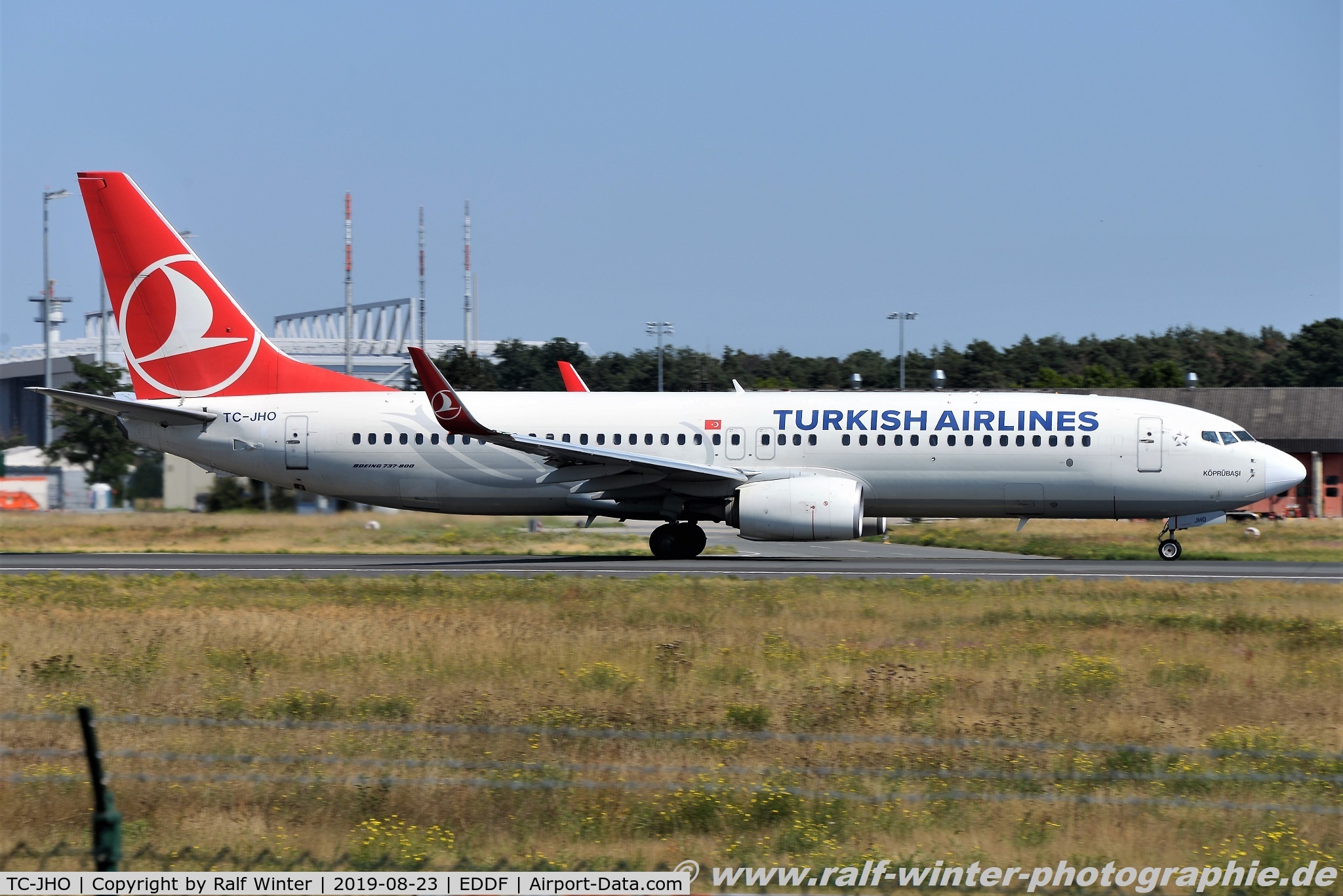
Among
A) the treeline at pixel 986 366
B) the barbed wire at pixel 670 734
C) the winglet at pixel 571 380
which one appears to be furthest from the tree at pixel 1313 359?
the barbed wire at pixel 670 734

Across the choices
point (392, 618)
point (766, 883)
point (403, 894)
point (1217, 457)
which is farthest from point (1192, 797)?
point (1217, 457)

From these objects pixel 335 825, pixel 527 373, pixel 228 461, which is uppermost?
pixel 527 373

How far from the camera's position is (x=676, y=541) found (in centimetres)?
2883

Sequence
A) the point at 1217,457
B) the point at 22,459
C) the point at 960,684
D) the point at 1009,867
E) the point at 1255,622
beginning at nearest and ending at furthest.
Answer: the point at 1009,867 < the point at 960,684 < the point at 1255,622 < the point at 1217,457 < the point at 22,459

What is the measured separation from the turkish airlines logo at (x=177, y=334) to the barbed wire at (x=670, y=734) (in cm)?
1850

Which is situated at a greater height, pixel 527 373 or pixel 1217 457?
pixel 527 373

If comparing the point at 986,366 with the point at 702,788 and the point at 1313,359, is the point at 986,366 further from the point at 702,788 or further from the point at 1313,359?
the point at 702,788

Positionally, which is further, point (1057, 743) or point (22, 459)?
point (22, 459)

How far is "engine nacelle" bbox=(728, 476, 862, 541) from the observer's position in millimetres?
25984

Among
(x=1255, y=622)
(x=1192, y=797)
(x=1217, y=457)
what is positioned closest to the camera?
(x=1192, y=797)

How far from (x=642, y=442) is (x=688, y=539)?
2.40 meters

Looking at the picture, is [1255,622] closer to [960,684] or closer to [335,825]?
[960,684]

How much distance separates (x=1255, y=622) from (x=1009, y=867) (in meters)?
11.2

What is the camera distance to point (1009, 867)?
26.2 feet
